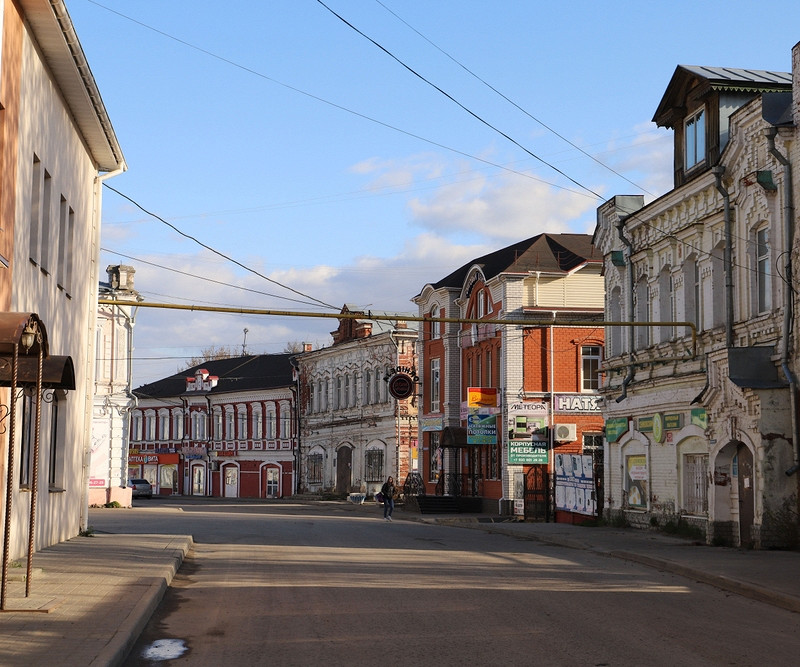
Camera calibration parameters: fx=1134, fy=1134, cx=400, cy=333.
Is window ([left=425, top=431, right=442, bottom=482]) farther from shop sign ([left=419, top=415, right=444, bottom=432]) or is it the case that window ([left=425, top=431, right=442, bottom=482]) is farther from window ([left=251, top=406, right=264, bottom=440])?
window ([left=251, top=406, right=264, bottom=440])

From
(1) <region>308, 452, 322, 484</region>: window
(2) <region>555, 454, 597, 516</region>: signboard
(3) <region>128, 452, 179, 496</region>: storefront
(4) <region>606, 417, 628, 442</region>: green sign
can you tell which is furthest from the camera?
(3) <region>128, 452, 179, 496</region>: storefront

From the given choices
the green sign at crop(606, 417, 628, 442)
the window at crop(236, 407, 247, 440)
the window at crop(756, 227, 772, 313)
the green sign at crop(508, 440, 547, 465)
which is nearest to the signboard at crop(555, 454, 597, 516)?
the green sign at crop(606, 417, 628, 442)

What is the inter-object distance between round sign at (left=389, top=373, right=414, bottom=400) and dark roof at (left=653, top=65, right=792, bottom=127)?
26.4m

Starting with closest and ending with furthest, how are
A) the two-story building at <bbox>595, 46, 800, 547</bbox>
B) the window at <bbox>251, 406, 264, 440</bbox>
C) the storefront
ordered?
the two-story building at <bbox>595, 46, 800, 547</bbox>, the window at <bbox>251, 406, 264, 440</bbox>, the storefront

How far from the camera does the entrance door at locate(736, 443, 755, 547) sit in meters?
23.1

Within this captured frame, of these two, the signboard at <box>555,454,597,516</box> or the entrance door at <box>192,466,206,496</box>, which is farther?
the entrance door at <box>192,466,206,496</box>

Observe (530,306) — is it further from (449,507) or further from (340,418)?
(340,418)

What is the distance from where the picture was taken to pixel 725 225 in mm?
24656

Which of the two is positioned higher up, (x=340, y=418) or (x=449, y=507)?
(x=340, y=418)

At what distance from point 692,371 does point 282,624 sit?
17.2 meters

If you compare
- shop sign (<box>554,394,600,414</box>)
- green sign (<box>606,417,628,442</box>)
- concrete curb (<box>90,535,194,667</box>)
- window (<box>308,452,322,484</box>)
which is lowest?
concrete curb (<box>90,535,194,667</box>)

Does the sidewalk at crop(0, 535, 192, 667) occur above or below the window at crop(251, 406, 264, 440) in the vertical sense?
below

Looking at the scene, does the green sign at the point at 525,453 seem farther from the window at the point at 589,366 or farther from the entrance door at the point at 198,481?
the entrance door at the point at 198,481

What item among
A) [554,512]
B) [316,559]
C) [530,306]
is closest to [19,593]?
[316,559]
